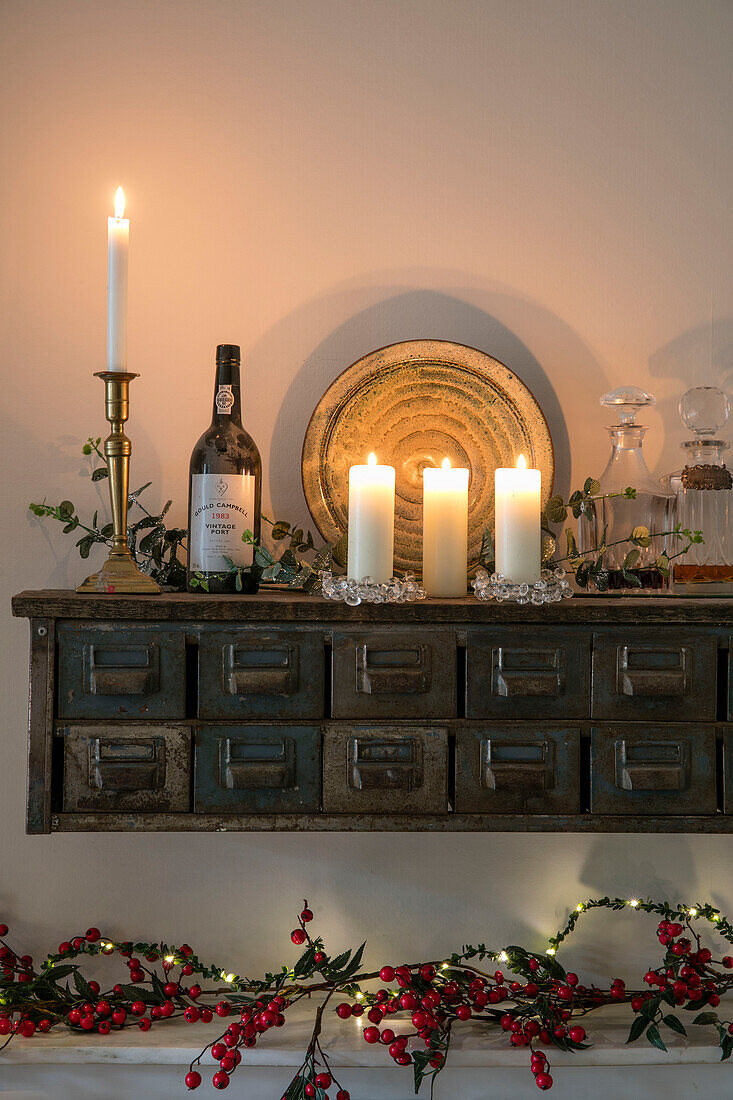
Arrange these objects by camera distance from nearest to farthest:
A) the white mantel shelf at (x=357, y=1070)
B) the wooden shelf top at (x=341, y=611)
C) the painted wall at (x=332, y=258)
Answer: the wooden shelf top at (x=341, y=611) → the white mantel shelf at (x=357, y=1070) → the painted wall at (x=332, y=258)

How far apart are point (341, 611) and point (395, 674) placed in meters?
0.08

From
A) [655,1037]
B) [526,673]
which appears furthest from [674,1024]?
[526,673]

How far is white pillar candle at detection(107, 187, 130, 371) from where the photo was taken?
84 cm

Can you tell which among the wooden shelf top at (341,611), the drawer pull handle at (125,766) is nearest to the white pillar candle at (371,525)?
the wooden shelf top at (341,611)

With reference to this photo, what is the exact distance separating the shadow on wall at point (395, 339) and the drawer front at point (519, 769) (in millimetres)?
336

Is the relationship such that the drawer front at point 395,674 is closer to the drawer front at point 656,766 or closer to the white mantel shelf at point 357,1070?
the drawer front at point 656,766

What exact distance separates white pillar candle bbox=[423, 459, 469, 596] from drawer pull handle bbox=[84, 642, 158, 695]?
11.0 inches

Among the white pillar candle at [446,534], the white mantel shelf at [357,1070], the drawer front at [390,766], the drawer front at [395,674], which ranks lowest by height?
the white mantel shelf at [357,1070]

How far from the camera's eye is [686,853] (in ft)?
3.40

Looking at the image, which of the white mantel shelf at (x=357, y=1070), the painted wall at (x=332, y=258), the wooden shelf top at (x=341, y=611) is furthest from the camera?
the painted wall at (x=332, y=258)

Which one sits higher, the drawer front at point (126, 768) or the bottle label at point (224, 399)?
the bottle label at point (224, 399)

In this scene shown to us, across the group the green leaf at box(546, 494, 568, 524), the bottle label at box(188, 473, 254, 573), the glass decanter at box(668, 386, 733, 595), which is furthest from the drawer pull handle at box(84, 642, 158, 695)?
the glass decanter at box(668, 386, 733, 595)

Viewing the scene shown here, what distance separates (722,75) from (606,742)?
31.6 inches

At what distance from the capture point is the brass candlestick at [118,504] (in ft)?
2.80
